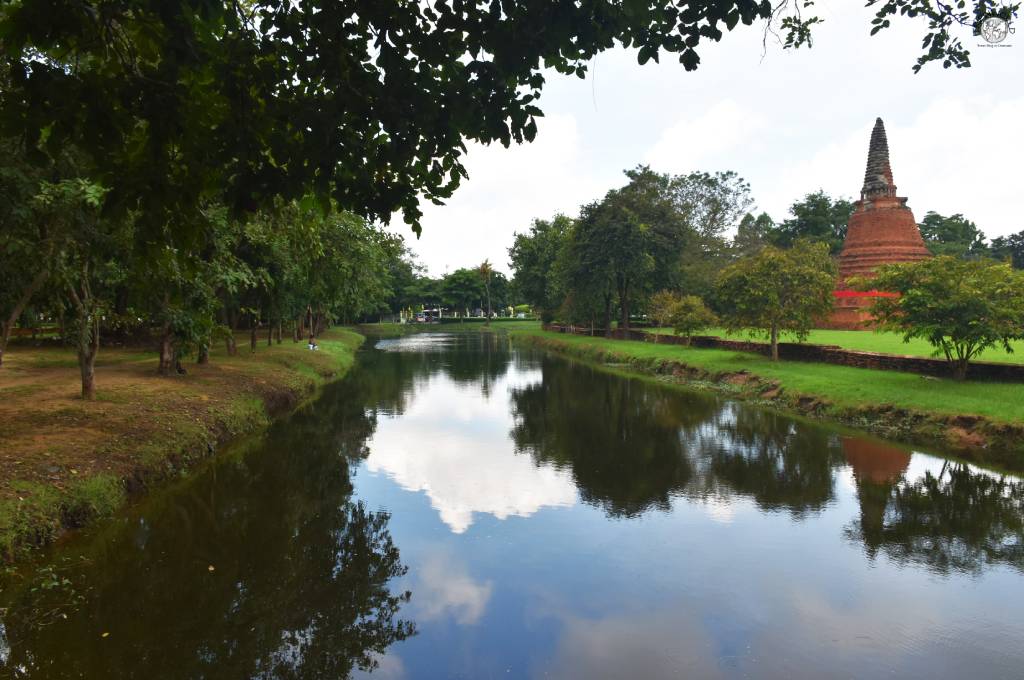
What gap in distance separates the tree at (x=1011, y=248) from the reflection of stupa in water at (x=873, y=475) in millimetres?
79524

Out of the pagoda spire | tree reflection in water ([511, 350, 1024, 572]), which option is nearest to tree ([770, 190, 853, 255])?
the pagoda spire

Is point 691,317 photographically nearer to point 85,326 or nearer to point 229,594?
point 85,326

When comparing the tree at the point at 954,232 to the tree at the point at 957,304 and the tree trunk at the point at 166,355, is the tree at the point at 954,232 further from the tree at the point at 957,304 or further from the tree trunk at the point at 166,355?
the tree trunk at the point at 166,355

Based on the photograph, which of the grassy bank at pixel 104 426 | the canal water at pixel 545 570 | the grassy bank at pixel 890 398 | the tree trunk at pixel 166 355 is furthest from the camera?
the tree trunk at pixel 166 355

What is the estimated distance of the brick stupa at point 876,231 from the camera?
47438 millimetres

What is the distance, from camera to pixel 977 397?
16.5 m

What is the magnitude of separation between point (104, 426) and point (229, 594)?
6915 mm

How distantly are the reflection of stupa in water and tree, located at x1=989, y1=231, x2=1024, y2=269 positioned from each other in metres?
79.5

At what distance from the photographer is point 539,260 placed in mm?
64625

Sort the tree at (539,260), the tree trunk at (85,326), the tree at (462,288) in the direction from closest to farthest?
the tree trunk at (85,326) < the tree at (539,260) < the tree at (462,288)

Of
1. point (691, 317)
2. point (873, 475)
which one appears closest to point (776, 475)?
point (873, 475)

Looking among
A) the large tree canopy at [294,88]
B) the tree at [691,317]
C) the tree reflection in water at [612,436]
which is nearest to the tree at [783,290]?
the tree at [691,317]

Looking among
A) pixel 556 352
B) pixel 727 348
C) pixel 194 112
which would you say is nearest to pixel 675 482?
pixel 194 112

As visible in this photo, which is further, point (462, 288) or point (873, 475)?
point (462, 288)
